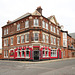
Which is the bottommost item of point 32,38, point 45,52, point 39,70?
point 39,70

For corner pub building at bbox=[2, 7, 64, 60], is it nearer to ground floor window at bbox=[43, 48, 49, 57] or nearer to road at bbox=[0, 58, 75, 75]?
ground floor window at bbox=[43, 48, 49, 57]

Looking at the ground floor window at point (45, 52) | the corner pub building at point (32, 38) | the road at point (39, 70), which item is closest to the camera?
the road at point (39, 70)

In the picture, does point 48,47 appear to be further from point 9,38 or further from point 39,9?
point 9,38

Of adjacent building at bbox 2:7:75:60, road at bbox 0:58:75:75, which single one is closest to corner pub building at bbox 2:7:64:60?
adjacent building at bbox 2:7:75:60

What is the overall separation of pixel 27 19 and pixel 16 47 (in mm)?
8210

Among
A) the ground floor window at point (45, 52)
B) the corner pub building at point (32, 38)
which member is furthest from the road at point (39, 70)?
the ground floor window at point (45, 52)

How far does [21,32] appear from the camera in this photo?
29.1 m

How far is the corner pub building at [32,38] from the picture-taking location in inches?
1035

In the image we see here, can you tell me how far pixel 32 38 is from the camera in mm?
26031

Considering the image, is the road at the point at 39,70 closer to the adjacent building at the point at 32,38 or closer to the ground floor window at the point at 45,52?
the adjacent building at the point at 32,38

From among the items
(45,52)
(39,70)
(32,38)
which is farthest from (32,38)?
(39,70)

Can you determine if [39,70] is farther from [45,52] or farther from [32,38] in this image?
[45,52]

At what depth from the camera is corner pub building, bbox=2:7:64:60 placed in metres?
26.3

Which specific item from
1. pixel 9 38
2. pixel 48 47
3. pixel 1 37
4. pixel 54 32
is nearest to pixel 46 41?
pixel 48 47
